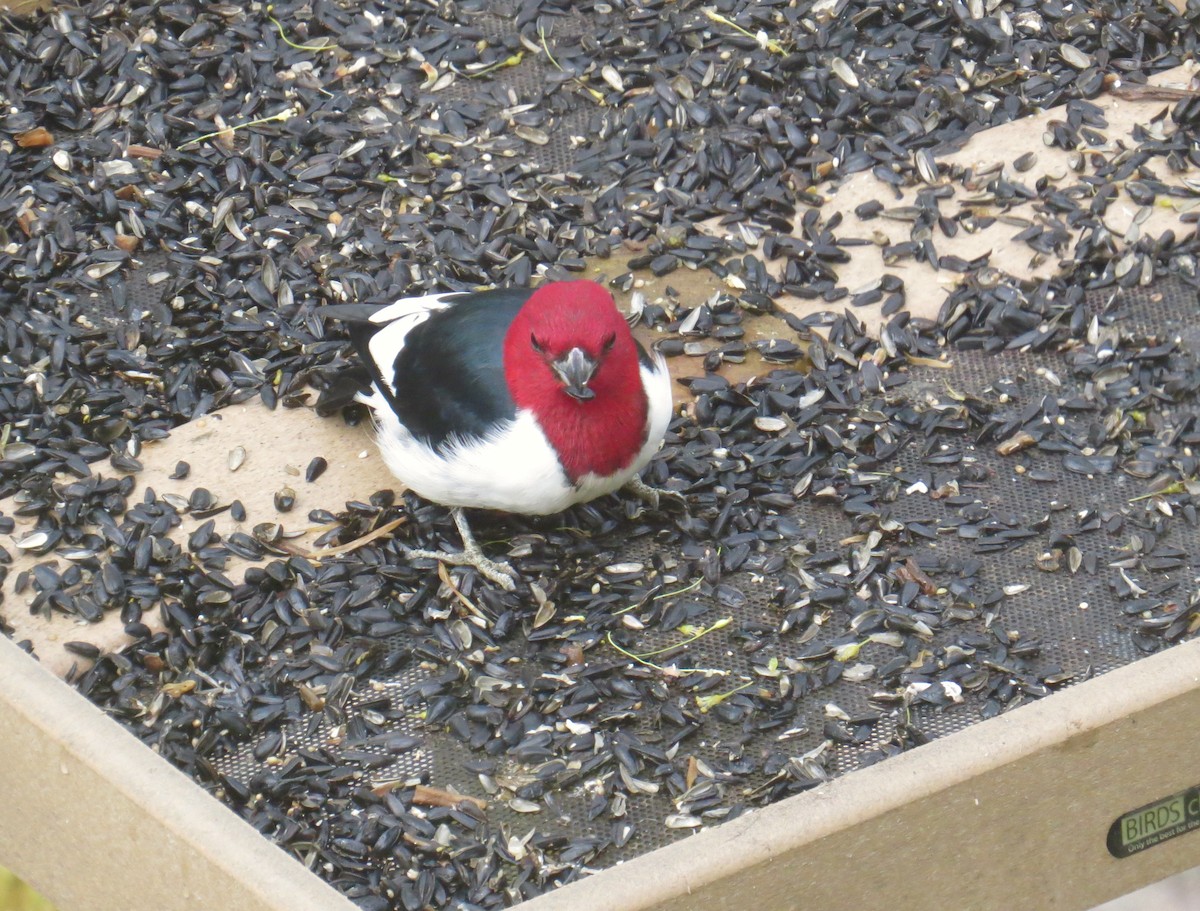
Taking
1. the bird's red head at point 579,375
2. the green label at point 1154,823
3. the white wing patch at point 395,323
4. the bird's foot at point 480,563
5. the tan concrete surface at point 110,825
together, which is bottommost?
the bird's foot at point 480,563

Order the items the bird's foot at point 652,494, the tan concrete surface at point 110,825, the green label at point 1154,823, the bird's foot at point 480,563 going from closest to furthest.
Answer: the tan concrete surface at point 110,825 → the green label at point 1154,823 → the bird's foot at point 480,563 → the bird's foot at point 652,494

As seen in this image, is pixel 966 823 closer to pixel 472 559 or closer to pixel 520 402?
pixel 520 402

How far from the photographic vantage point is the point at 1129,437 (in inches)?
144

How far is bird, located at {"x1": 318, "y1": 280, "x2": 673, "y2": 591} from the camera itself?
3.00 meters

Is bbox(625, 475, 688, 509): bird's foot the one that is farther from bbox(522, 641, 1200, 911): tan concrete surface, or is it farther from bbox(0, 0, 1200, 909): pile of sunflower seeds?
bbox(522, 641, 1200, 911): tan concrete surface

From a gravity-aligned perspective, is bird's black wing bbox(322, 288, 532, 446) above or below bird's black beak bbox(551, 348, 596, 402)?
below

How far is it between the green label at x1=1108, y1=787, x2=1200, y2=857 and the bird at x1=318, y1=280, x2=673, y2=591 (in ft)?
4.09

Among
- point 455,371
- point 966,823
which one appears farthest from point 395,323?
point 966,823

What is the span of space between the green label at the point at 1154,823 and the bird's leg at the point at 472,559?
1.44 metres

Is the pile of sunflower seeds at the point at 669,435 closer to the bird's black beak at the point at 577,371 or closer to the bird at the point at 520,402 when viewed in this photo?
the bird at the point at 520,402

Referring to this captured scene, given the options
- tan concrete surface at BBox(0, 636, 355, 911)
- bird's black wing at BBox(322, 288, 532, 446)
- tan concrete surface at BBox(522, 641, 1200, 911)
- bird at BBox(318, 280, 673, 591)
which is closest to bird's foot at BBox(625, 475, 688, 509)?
bird at BBox(318, 280, 673, 591)

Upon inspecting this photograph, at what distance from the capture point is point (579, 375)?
116 inches

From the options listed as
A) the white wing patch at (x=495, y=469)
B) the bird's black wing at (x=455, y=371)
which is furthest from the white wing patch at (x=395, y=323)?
the white wing patch at (x=495, y=469)

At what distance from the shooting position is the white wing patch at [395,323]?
344 cm
